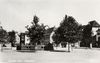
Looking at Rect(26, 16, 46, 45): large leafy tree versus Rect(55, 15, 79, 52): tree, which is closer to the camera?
Rect(55, 15, 79, 52): tree

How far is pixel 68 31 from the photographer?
43688 mm

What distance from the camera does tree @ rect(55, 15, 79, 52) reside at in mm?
43594

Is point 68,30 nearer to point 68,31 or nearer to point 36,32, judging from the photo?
point 68,31

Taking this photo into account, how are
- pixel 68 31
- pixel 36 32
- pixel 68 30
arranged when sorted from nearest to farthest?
pixel 68 31 → pixel 68 30 → pixel 36 32

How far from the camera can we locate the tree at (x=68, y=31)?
143ft

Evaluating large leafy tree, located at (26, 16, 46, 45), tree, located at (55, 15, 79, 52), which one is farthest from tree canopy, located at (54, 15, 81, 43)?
large leafy tree, located at (26, 16, 46, 45)

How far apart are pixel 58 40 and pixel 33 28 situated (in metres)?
6.94

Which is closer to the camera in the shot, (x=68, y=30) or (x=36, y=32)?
(x=68, y=30)

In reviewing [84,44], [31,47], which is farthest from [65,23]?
[84,44]

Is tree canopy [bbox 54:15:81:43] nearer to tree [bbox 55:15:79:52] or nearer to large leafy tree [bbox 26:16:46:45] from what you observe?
tree [bbox 55:15:79:52]

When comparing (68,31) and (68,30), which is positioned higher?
(68,30)

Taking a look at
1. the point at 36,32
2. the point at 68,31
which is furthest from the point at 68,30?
the point at 36,32

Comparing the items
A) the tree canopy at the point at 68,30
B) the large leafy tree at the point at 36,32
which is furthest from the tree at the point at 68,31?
the large leafy tree at the point at 36,32

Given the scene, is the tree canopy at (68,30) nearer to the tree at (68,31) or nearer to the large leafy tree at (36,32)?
the tree at (68,31)
